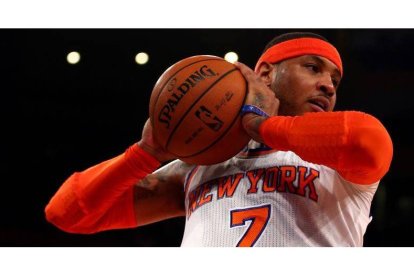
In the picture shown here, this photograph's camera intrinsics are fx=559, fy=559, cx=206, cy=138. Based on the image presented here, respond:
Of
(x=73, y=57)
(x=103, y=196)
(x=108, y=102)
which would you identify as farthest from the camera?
(x=108, y=102)

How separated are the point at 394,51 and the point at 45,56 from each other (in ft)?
9.41

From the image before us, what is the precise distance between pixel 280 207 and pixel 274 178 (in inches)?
3.9

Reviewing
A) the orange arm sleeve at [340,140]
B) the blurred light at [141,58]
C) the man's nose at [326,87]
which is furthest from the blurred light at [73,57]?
the orange arm sleeve at [340,140]

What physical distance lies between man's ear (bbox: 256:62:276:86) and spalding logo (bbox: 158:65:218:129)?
0.41 meters

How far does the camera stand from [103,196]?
6.57ft

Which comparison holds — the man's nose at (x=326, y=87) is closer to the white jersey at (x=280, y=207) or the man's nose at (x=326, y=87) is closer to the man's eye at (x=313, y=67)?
the man's eye at (x=313, y=67)

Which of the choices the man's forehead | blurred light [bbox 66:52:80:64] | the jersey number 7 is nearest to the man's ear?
the man's forehead

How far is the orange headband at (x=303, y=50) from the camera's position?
79.7 inches

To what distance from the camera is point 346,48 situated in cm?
445

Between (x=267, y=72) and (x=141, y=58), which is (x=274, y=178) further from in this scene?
(x=141, y=58)

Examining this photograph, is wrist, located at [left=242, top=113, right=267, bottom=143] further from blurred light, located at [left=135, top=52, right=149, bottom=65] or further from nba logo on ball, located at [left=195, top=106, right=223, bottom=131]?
blurred light, located at [left=135, top=52, right=149, bottom=65]

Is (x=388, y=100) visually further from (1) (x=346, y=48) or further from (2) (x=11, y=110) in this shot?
(2) (x=11, y=110)

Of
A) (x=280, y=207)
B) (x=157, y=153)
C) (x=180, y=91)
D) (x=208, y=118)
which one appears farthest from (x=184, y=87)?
(x=280, y=207)

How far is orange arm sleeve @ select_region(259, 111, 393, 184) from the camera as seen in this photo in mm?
1460
